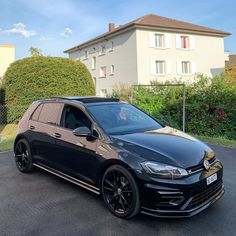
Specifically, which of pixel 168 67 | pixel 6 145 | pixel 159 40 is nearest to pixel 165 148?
pixel 6 145

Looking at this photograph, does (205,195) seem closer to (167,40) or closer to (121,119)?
(121,119)

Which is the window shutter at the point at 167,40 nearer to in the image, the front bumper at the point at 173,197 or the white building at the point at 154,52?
the white building at the point at 154,52

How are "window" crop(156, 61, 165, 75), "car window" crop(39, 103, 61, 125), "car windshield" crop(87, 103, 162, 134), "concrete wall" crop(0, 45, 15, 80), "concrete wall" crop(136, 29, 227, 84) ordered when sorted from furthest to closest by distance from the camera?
"concrete wall" crop(0, 45, 15, 80), "window" crop(156, 61, 165, 75), "concrete wall" crop(136, 29, 227, 84), "car window" crop(39, 103, 61, 125), "car windshield" crop(87, 103, 162, 134)

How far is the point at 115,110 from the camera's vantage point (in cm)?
525

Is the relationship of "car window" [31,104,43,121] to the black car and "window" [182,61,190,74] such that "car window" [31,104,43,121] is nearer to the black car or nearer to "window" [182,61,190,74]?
the black car

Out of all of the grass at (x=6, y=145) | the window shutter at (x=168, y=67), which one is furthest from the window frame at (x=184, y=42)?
the grass at (x=6, y=145)

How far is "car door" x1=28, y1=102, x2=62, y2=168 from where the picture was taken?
540 cm

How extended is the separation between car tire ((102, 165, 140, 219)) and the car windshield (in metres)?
0.68

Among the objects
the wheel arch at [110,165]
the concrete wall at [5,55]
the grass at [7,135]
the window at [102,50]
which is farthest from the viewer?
the window at [102,50]

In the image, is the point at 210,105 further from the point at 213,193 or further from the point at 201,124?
the point at 213,193

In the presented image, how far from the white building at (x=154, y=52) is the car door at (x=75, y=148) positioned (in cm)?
2466

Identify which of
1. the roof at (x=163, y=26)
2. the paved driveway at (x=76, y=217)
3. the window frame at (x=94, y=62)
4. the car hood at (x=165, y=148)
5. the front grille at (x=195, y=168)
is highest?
the roof at (x=163, y=26)

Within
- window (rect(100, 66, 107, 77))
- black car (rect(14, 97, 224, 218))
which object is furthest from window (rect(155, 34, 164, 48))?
black car (rect(14, 97, 224, 218))

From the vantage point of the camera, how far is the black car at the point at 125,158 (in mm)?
3705
